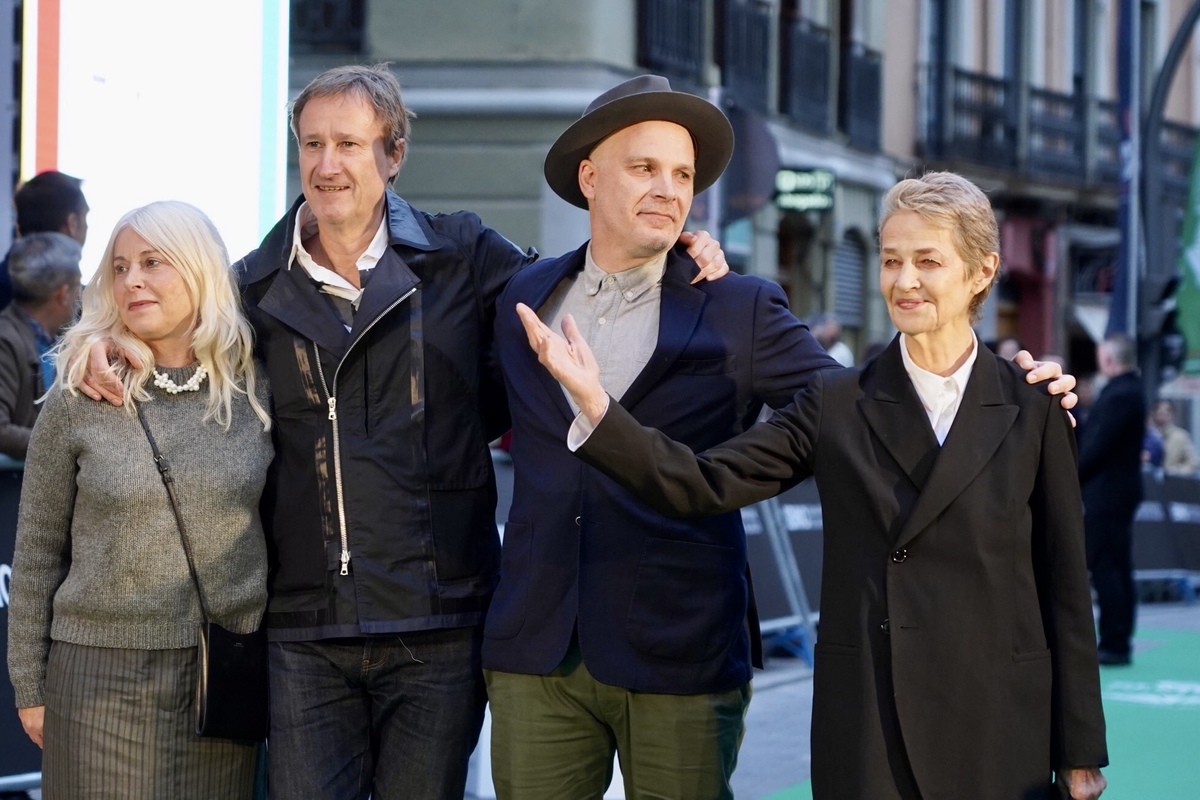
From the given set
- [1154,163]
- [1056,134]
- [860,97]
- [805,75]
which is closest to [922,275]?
[1154,163]

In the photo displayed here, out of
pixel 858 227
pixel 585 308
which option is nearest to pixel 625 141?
pixel 585 308

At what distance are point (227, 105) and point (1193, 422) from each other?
1147 inches

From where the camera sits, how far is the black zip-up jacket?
4090 millimetres

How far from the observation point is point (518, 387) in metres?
4.08

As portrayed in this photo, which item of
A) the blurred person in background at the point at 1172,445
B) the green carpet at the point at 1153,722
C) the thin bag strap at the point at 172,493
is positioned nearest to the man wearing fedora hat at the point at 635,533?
the thin bag strap at the point at 172,493

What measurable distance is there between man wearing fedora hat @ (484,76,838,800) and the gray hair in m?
3.20

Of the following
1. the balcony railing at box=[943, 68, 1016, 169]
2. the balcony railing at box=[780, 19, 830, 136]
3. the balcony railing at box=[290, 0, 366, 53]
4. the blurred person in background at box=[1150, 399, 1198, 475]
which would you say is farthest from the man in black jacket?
the balcony railing at box=[943, 68, 1016, 169]

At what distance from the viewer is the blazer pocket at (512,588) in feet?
13.1

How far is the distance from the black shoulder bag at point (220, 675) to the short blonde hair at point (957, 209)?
5.67 feet

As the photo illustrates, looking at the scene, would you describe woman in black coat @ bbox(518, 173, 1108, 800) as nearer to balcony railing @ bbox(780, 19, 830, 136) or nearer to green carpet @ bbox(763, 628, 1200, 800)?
green carpet @ bbox(763, 628, 1200, 800)

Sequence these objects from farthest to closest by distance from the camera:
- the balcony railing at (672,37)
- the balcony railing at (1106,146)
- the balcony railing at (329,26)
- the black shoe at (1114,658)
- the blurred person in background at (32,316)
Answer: the balcony railing at (1106,146) → the balcony railing at (672,37) → the balcony railing at (329,26) → the black shoe at (1114,658) → the blurred person in background at (32,316)

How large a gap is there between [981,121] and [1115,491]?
54.8 ft

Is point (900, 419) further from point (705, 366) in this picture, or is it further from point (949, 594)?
point (705, 366)

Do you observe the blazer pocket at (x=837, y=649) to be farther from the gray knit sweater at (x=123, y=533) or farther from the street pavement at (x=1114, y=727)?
the street pavement at (x=1114, y=727)
